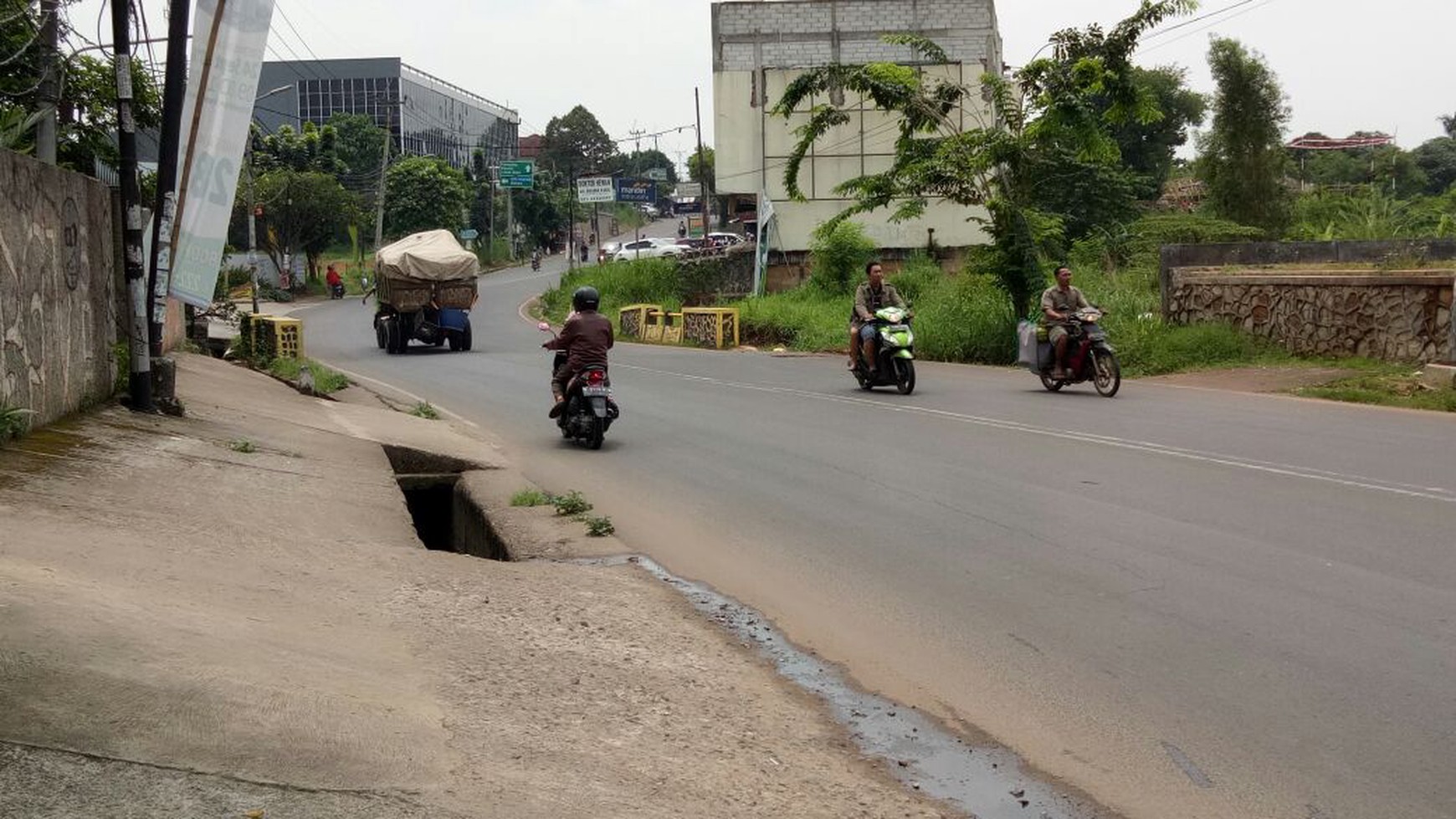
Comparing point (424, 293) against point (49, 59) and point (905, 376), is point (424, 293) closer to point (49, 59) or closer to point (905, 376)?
point (905, 376)

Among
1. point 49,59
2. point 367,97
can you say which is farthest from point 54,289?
point 367,97

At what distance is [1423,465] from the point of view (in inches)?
423

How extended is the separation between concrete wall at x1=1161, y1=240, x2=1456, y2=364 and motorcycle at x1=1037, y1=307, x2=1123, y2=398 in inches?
167

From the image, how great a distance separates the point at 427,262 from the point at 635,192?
4911cm

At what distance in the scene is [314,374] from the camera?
21.0 m

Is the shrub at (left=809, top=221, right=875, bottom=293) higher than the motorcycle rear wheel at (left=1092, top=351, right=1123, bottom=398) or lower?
higher

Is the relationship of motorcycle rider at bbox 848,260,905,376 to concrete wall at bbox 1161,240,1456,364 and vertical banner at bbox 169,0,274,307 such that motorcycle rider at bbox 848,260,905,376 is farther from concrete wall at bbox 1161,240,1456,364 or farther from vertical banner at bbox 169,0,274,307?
vertical banner at bbox 169,0,274,307

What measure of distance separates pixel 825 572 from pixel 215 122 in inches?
316

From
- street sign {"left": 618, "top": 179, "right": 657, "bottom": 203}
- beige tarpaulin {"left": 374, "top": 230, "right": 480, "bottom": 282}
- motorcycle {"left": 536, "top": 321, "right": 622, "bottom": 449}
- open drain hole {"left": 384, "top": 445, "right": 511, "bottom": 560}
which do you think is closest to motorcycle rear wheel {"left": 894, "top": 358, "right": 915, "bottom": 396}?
motorcycle {"left": 536, "top": 321, "right": 622, "bottom": 449}

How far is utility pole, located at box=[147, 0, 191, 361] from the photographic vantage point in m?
12.6

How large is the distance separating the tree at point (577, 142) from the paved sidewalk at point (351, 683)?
121 m

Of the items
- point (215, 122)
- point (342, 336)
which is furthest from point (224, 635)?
point (342, 336)

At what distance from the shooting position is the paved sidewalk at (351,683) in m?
3.92

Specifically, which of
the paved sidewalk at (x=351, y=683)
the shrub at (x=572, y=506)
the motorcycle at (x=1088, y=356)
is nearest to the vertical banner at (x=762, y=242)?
the motorcycle at (x=1088, y=356)
